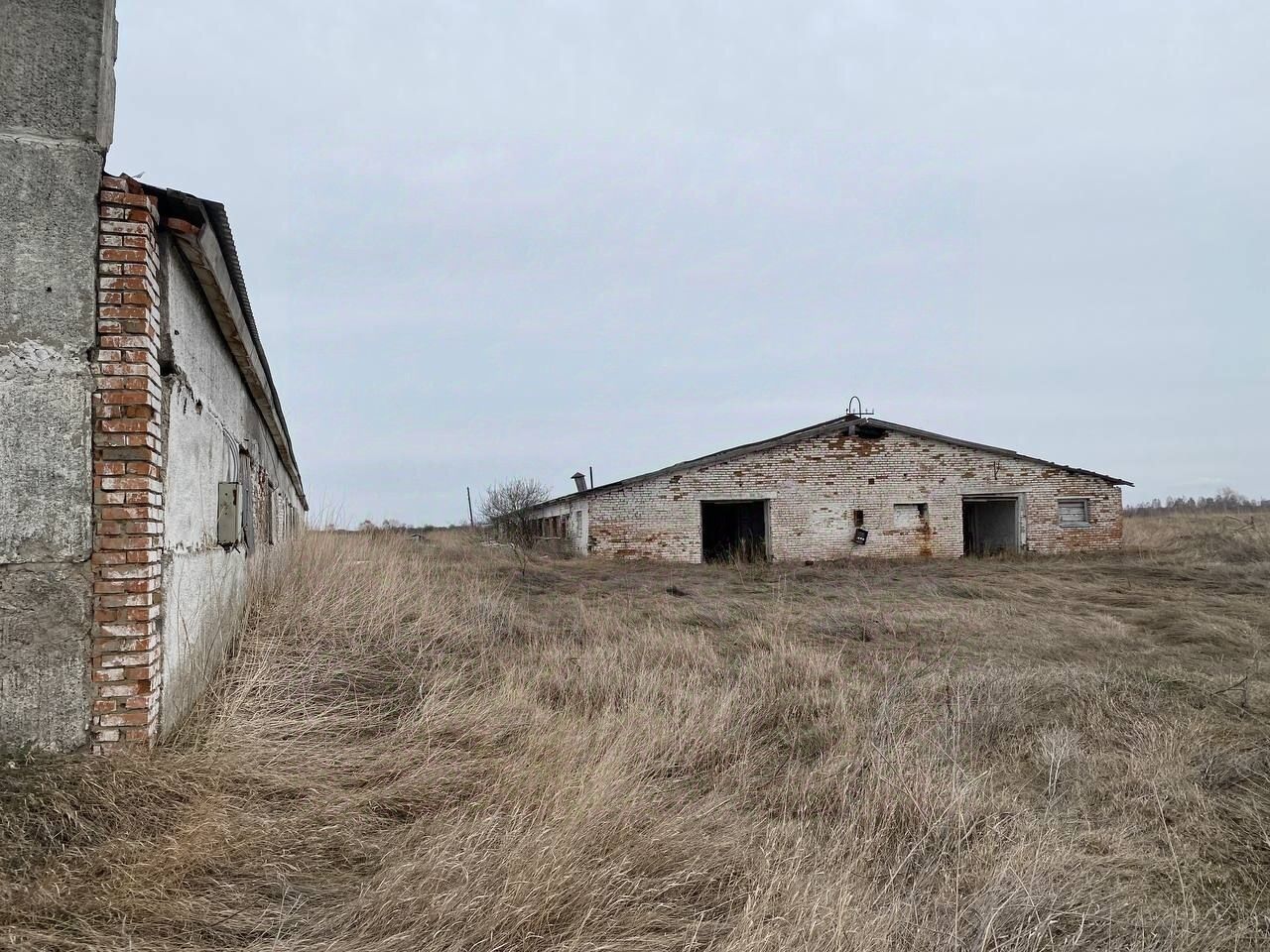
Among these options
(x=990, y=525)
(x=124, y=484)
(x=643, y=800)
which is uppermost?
(x=124, y=484)

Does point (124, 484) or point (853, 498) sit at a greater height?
point (853, 498)

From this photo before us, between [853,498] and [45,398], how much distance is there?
18863 millimetres

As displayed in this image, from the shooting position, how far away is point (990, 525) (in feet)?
77.3

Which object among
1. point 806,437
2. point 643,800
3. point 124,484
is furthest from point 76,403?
point 806,437

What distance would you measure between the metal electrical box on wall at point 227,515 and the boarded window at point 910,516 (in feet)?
56.9

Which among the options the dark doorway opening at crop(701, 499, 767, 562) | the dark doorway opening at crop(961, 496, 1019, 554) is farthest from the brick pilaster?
the dark doorway opening at crop(961, 496, 1019, 554)

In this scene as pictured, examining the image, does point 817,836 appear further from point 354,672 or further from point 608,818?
point 354,672

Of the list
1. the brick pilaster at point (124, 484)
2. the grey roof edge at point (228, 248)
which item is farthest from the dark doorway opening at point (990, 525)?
the brick pilaster at point (124, 484)

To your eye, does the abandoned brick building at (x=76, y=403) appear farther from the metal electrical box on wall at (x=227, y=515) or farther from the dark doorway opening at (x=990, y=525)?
the dark doorway opening at (x=990, y=525)

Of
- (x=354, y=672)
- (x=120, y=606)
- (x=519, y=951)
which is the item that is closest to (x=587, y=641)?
(x=354, y=672)

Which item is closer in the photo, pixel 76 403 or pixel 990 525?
pixel 76 403

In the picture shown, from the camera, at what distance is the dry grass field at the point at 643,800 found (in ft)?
9.65

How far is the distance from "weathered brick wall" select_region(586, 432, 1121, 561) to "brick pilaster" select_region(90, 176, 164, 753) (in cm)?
1621

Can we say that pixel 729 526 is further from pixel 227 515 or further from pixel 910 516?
pixel 227 515
